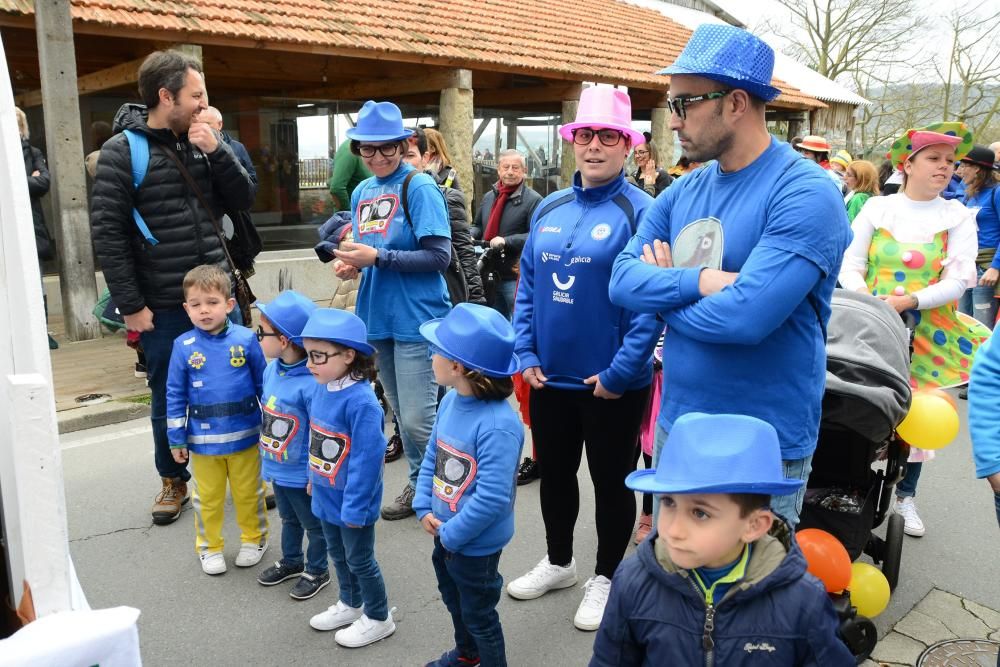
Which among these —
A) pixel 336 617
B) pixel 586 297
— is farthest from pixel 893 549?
pixel 336 617

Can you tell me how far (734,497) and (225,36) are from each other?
880 centimetres

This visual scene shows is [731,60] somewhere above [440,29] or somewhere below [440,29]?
below

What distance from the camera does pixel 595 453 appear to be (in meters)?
3.23

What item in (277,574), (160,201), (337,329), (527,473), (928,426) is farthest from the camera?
(527,473)

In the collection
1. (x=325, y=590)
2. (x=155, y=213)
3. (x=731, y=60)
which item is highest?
(x=731, y=60)

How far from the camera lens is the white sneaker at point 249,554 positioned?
3.72m

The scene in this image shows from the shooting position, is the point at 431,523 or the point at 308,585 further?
the point at 308,585

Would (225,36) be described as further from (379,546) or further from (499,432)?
(499,432)

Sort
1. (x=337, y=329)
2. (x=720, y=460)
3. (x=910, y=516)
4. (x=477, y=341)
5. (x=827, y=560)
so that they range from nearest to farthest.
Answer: (x=720, y=460) < (x=477, y=341) < (x=827, y=560) < (x=337, y=329) < (x=910, y=516)

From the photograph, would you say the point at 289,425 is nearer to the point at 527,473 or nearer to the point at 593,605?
the point at 593,605

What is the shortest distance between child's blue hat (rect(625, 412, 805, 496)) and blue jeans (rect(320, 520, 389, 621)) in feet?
4.95

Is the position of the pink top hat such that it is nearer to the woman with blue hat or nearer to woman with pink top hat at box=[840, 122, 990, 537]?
the woman with blue hat

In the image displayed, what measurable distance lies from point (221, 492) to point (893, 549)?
299 centimetres

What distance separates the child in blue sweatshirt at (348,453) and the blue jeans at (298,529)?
9.8 inches
